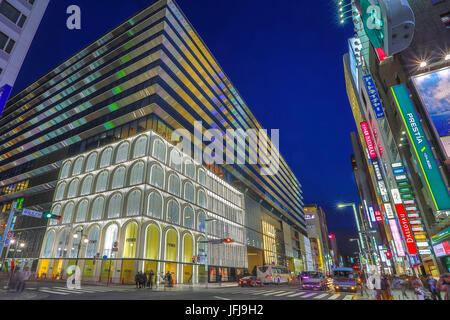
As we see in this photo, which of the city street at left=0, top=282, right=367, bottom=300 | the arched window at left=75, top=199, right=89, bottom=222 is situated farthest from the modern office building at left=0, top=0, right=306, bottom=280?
the city street at left=0, top=282, right=367, bottom=300

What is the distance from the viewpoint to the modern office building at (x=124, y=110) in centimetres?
4228

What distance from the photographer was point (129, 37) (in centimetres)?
4981

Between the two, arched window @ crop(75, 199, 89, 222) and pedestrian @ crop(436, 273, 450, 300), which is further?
arched window @ crop(75, 199, 89, 222)

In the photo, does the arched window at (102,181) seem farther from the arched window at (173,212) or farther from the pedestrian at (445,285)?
the pedestrian at (445,285)

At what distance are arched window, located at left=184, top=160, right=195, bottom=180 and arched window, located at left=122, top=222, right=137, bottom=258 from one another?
13.3 m

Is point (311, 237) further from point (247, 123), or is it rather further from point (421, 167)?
point (421, 167)

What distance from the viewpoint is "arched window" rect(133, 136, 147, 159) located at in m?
36.9

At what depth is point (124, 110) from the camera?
139 feet

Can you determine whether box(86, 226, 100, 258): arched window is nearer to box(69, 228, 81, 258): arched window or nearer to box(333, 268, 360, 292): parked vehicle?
box(69, 228, 81, 258): arched window

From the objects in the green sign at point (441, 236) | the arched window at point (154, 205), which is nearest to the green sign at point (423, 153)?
the green sign at point (441, 236)

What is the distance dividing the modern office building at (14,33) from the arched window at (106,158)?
53.5 ft

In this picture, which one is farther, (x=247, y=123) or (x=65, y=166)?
(x=247, y=123)
